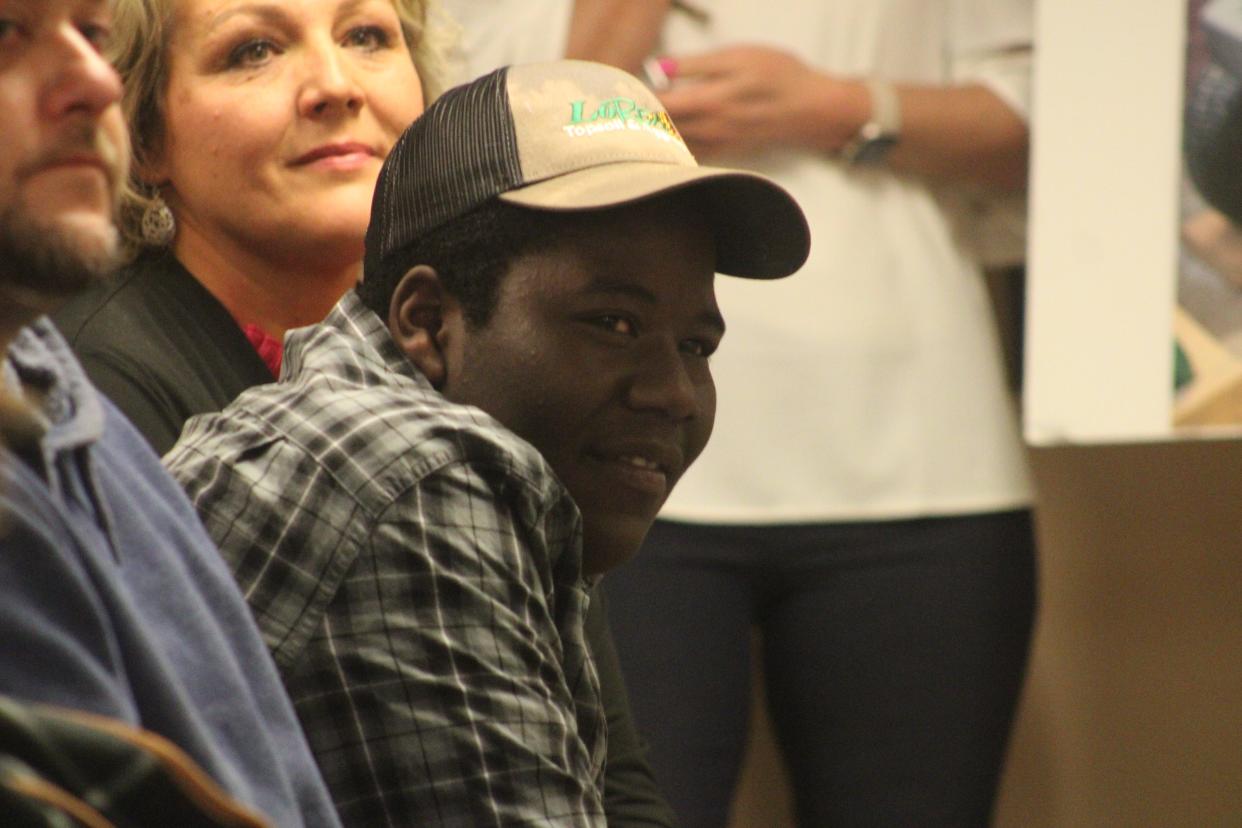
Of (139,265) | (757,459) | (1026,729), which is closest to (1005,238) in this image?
(757,459)

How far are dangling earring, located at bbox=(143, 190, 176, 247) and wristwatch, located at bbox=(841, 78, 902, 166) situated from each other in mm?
772

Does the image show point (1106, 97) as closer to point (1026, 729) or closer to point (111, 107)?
point (1026, 729)

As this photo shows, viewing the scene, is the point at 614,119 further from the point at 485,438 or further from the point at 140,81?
the point at 140,81

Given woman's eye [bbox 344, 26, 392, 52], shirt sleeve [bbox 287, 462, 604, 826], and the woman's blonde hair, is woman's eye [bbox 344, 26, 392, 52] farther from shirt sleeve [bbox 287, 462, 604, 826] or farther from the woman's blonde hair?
shirt sleeve [bbox 287, 462, 604, 826]

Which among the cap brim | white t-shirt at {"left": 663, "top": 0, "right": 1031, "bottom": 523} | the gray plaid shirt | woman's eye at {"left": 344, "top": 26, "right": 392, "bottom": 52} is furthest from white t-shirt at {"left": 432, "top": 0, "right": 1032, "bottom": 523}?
the gray plaid shirt

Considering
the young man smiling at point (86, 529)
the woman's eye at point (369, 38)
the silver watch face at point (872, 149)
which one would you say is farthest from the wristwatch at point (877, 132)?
the young man smiling at point (86, 529)

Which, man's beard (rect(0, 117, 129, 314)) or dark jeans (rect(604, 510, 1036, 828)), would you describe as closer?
man's beard (rect(0, 117, 129, 314))

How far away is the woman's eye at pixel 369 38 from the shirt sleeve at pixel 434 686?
0.72m

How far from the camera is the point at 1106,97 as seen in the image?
1909 millimetres

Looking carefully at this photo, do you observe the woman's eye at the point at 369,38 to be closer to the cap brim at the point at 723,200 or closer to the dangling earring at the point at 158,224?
the dangling earring at the point at 158,224

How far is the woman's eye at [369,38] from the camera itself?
4.97 ft

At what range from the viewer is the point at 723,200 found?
1103 mm

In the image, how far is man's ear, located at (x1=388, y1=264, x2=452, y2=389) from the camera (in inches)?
41.5

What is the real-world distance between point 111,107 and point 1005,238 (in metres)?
1.42
